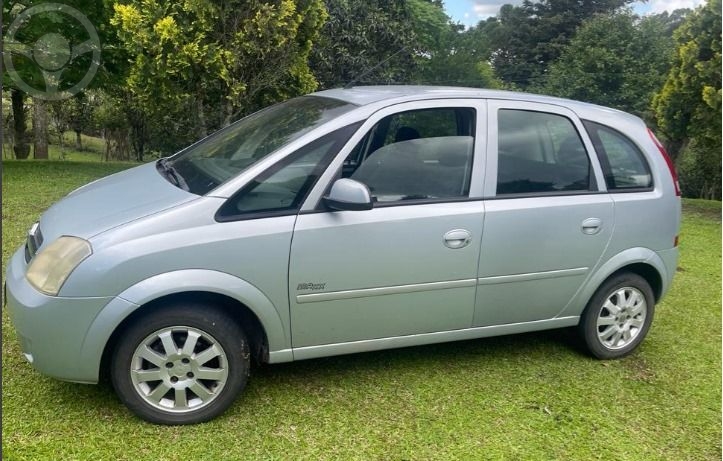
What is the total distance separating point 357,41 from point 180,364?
499 inches

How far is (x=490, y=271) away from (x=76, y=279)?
216cm

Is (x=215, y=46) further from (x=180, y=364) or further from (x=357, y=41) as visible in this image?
(x=180, y=364)

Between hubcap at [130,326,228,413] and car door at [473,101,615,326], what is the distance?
1.52 metres

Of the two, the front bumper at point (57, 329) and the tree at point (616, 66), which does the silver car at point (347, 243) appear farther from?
the tree at point (616, 66)

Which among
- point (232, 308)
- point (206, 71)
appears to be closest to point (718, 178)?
point (206, 71)

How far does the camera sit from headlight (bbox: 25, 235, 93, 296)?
274 centimetres

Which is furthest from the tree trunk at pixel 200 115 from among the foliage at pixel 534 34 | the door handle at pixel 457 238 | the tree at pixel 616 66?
the foliage at pixel 534 34

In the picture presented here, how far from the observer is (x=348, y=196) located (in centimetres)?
298

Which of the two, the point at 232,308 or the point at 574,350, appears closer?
the point at 232,308

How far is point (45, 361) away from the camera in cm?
283

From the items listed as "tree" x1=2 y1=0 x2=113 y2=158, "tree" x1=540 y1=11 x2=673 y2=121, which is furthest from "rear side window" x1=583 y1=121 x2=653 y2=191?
"tree" x1=540 y1=11 x2=673 y2=121

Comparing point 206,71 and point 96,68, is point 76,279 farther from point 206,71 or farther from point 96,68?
point 96,68

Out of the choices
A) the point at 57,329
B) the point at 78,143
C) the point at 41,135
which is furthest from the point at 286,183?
the point at 78,143

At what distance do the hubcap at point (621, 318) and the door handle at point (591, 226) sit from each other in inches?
20.8
